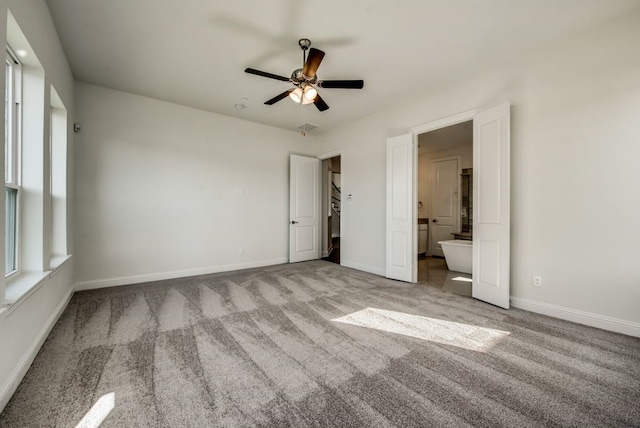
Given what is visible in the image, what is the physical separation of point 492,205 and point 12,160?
465 centimetres

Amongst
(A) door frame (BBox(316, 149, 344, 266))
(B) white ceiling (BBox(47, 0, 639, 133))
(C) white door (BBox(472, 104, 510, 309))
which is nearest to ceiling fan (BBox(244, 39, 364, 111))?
(B) white ceiling (BBox(47, 0, 639, 133))

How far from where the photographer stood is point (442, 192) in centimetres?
690

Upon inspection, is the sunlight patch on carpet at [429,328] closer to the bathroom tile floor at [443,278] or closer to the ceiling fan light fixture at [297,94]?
the bathroom tile floor at [443,278]

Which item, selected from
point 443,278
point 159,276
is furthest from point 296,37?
point 443,278

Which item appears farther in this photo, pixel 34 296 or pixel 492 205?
pixel 492 205

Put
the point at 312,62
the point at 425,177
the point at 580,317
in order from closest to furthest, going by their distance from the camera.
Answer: the point at 312,62, the point at 580,317, the point at 425,177

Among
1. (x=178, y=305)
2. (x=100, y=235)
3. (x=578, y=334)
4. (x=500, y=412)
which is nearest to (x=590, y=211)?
(x=578, y=334)

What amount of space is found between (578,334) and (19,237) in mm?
4918

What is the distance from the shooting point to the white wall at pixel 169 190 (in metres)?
3.79

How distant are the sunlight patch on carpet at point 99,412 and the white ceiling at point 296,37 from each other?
301 cm

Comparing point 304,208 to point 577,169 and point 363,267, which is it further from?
point 577,169

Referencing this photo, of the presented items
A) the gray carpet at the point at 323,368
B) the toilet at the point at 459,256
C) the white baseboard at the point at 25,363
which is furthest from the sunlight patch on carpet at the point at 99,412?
the toilet at the point at 459,256

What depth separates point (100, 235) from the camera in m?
3.82

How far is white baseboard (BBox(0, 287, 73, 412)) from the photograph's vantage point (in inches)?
60.2
